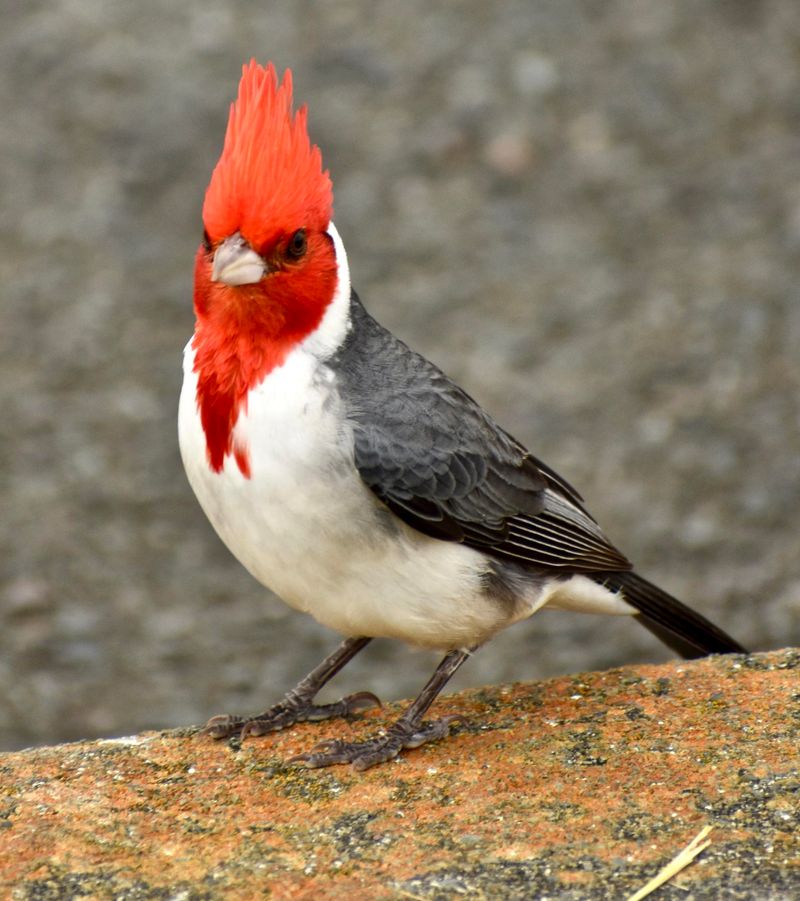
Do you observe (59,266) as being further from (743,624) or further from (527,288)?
(743,624)

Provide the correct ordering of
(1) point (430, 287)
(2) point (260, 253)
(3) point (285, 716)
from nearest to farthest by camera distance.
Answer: (2) point (260, 253), (3) point (285, 716), (1) point (430, 287)

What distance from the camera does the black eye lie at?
12.3ft

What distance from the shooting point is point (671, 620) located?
15.3ft

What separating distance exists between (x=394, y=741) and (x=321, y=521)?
65 centimetres

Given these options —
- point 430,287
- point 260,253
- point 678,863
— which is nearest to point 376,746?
point 678,863

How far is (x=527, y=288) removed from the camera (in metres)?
8.24

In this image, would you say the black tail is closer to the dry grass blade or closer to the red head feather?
the dry grass blade

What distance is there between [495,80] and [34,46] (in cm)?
298

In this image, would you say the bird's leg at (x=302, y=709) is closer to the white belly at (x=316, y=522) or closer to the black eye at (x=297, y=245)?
the white belly at (x=316, y=522)

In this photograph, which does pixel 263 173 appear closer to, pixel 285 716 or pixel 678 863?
pixel 285 716

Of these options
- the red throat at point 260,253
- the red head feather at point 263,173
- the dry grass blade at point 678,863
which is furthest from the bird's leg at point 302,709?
the red head feather at point 263,173

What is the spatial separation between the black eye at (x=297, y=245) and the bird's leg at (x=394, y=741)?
1213mm

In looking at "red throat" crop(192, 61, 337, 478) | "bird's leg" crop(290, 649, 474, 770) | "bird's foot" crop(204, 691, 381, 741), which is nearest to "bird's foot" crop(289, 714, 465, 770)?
"bird's leg" crop(290, 649, 474, 770)

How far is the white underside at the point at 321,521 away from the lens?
12.1 feet
